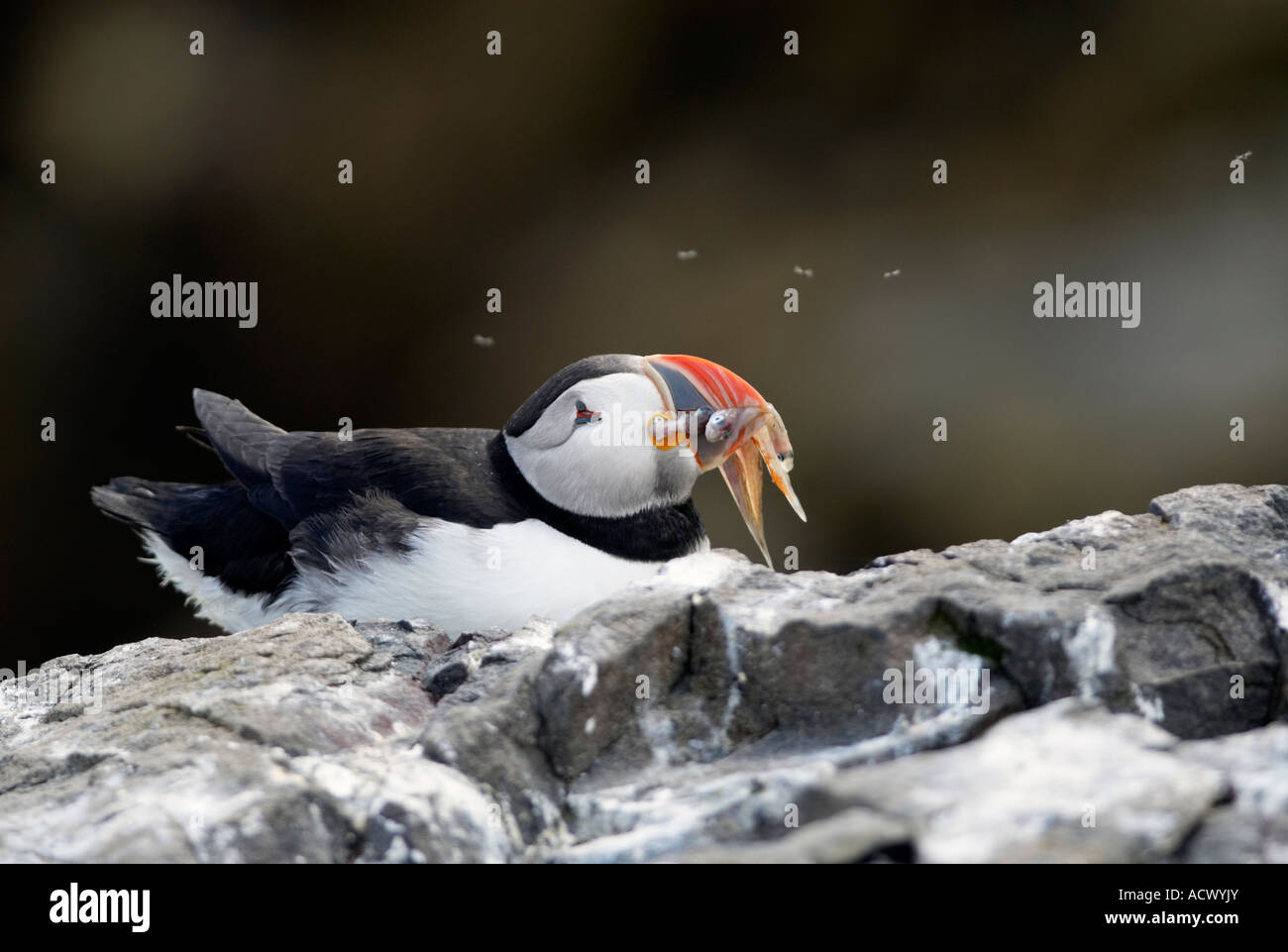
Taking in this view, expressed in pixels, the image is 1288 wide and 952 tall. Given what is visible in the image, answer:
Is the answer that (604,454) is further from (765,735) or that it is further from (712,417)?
(765,735)

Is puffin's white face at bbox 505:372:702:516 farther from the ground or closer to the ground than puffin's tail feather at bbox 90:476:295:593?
farther from the ground

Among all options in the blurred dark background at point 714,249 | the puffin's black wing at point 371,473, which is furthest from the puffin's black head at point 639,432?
the blurred dark background at point 714,249

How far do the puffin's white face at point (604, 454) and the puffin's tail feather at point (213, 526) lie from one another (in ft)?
3.25

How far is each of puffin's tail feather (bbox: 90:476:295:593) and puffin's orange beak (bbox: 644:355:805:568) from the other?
4.67ft

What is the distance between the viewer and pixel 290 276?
7.28 m

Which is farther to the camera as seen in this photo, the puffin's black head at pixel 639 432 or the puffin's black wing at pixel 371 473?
the puffin's black wing at pixel 371 473

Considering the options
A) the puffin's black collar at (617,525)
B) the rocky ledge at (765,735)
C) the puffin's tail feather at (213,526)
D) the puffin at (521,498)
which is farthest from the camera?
the puffin's tail feather at (213,526)

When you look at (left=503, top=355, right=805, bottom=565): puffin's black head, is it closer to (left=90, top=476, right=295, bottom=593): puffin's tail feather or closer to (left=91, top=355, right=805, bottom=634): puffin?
(left=91, top=355, right=805, bottom=634): puffin

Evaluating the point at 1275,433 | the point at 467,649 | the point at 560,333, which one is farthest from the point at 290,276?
the point at 1275,433

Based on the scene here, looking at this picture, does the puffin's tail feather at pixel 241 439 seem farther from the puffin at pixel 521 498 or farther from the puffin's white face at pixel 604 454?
the puffin's white face at pixel 604 454

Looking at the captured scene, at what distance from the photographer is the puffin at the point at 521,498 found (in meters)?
4.20

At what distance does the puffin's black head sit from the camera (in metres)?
4.23

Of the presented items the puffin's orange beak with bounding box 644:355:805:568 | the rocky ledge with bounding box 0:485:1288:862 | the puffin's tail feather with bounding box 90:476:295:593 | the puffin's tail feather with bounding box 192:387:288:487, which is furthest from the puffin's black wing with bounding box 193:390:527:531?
the rocky ledge with bounding box 0:485:1288:862

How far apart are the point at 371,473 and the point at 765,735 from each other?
231cm
